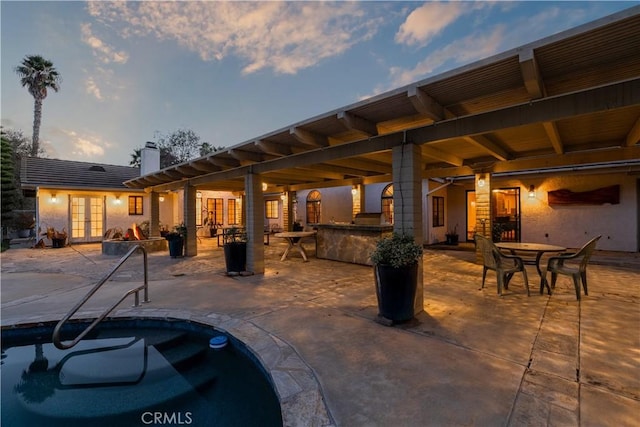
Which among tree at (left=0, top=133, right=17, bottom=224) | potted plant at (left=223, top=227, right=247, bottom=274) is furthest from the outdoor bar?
tree at (left=0, top=133, right=17, bottom=224)

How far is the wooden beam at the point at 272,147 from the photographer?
4914 mm

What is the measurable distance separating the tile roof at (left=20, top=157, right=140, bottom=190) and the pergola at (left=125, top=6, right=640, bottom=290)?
8886 mm

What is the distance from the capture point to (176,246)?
888 centimetres

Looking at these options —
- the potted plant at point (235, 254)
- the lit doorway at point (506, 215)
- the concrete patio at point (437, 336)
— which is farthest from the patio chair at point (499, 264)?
the lit doorway at point (506, 215)

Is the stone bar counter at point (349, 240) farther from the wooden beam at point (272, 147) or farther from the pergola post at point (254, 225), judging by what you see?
the wooden beam at point (272, 147)

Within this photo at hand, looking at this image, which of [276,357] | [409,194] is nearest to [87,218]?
[276,357]

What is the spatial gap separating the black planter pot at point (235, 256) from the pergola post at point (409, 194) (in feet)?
12.7

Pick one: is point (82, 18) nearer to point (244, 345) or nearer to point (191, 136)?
point (244, 345)

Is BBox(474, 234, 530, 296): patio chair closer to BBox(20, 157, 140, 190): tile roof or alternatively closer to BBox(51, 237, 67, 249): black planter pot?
BBox(20, 157, 140, 190): tile roof

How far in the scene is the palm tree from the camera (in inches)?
722

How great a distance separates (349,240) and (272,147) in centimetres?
371

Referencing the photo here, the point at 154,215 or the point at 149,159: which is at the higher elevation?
→ the point at 149,159

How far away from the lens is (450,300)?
4301mm

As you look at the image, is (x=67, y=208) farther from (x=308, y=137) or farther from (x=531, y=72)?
(x=531, y=72)
